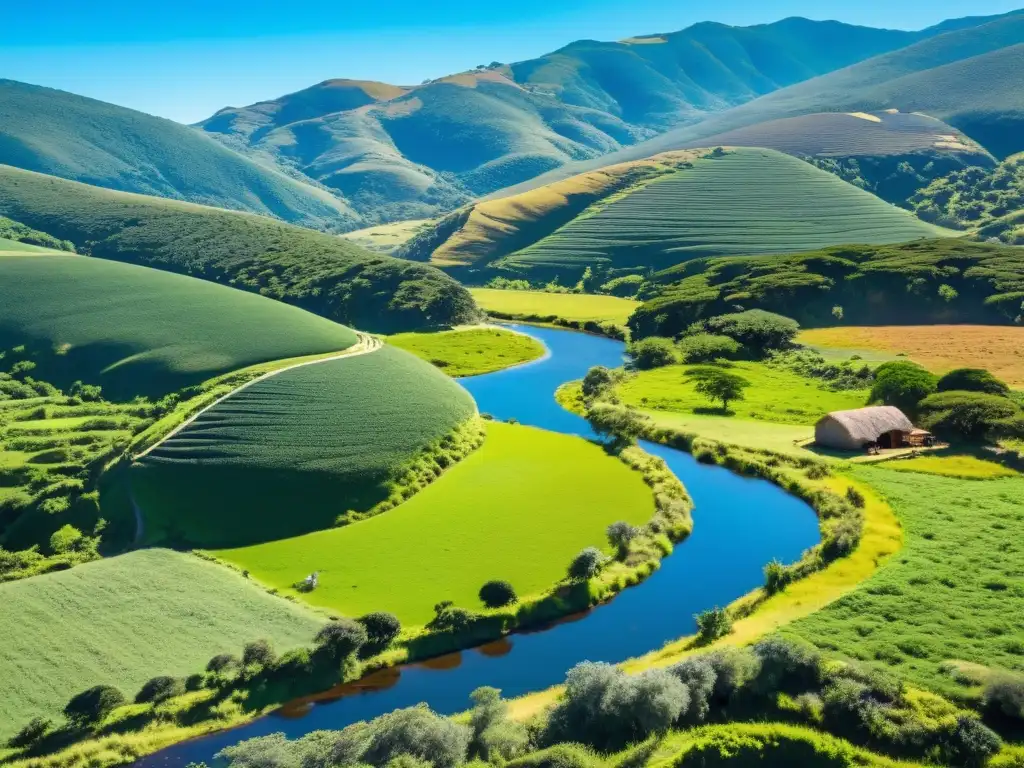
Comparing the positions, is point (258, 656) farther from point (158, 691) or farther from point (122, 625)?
point (122, 625)

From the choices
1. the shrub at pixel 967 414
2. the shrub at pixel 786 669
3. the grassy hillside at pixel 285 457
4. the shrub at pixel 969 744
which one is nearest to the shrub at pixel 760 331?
the shrub at pixel 967 414

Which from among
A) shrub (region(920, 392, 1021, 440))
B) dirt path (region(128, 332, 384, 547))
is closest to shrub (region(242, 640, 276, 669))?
dirt path (region(128, 332, 384, 547))

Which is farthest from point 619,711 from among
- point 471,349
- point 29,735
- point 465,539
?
point 471,349

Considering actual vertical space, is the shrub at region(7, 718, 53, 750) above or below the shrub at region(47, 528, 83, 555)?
below

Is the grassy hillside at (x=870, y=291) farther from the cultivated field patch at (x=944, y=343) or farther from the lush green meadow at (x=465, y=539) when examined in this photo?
the lush green meadow at (x=465, y=539)

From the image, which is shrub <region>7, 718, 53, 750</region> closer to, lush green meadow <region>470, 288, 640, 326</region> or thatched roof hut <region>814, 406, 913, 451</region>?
thatched roof hut <region>814, 406, 913, 451</region>
